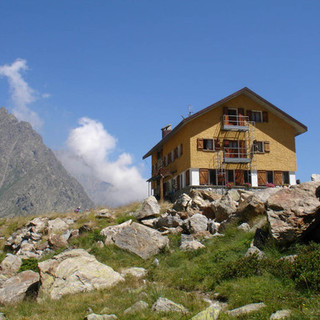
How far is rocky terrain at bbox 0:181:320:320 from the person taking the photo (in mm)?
10383

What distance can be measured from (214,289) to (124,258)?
23.4 ft

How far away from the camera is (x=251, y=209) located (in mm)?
19453

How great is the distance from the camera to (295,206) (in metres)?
14.5

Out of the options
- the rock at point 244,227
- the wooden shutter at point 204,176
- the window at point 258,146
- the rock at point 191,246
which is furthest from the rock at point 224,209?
the window at point 258,146

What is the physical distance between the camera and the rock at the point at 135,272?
50.5 feet

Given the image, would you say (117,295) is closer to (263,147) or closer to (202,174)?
(202,174)

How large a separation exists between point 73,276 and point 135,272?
2549 mm

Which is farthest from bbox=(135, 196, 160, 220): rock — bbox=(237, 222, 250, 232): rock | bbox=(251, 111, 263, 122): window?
bbox=(251, 111, 263, 122): window

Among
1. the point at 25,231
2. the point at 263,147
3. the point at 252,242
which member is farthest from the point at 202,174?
the point at 252,242

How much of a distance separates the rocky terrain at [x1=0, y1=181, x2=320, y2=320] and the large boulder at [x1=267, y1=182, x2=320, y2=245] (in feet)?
0.11

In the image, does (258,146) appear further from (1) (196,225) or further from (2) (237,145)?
(1) (196,225)

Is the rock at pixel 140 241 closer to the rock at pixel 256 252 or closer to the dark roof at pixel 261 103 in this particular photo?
the rock at pixel 256 252

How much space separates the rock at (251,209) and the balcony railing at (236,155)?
1764 centimetres

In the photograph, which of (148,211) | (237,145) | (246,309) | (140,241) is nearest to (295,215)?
(246,309)
